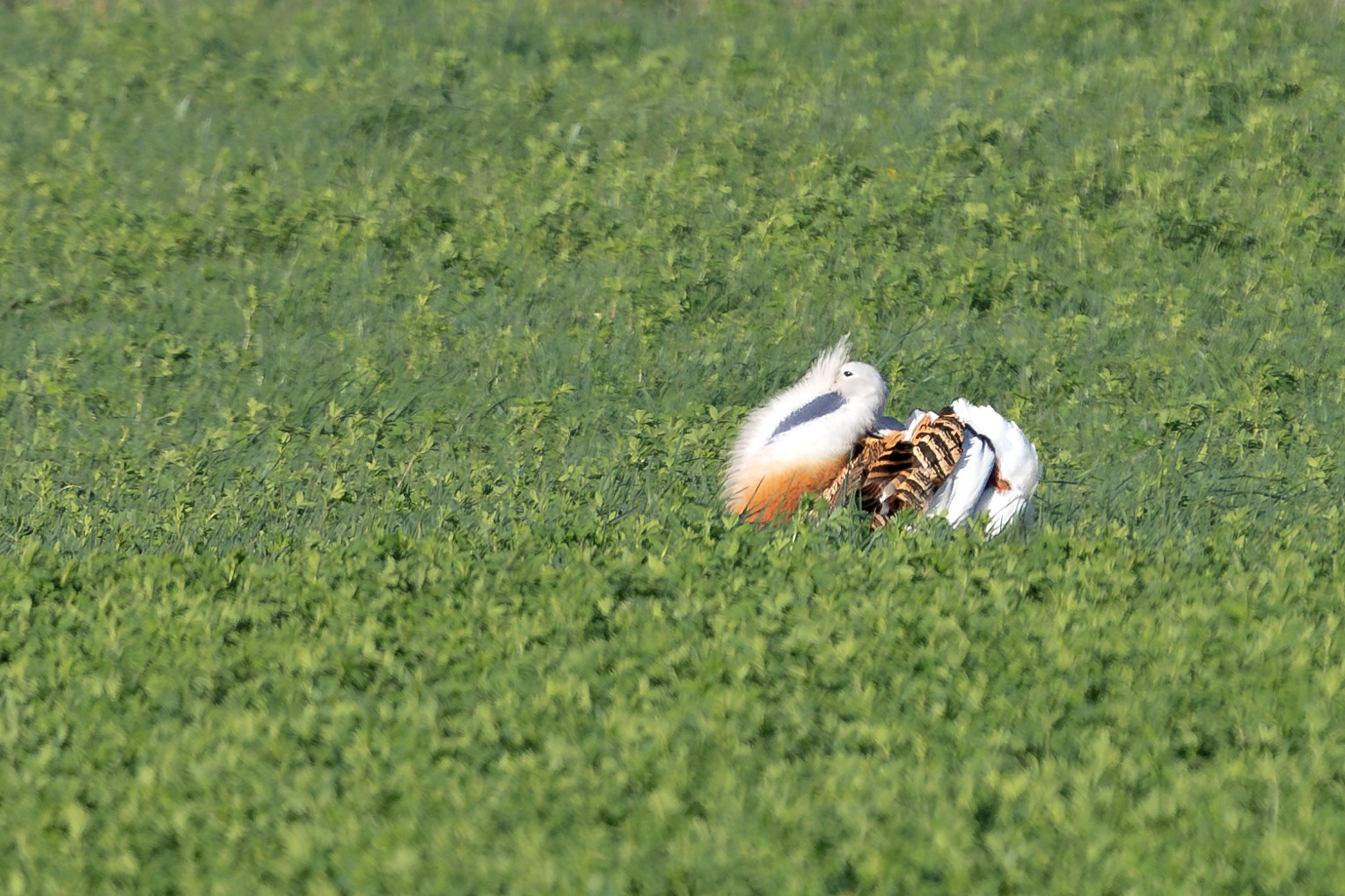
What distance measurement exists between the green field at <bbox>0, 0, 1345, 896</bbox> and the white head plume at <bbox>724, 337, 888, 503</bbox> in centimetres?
28

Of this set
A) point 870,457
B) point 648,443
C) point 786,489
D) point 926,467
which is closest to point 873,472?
point 870,457

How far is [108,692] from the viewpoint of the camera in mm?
5324

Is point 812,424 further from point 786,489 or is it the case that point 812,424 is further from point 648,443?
point 648,443

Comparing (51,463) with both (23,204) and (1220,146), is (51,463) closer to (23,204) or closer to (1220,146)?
(23,204)

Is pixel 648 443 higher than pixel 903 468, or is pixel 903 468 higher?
pixel 903 468

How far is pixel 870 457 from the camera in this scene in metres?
7.09

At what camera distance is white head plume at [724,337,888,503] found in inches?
283

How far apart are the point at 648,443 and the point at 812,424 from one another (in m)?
1.02

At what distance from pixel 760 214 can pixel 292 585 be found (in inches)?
246

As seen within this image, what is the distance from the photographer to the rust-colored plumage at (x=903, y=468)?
6906 millimetres

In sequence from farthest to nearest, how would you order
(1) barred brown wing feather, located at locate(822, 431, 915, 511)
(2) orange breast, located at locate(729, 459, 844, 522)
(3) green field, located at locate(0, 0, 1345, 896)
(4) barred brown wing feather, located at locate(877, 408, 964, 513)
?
(2) orange breast, located at locate(729, 459, 844, 522), (1) barred brown wing feather, located at locate(822, 431, 915, 511), (4) barred brown wing feather, located at locate(877, 408, 964, 513), (3) green field, located at locate(0, 0, 1345, 896)

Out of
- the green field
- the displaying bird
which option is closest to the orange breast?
the displaying bird

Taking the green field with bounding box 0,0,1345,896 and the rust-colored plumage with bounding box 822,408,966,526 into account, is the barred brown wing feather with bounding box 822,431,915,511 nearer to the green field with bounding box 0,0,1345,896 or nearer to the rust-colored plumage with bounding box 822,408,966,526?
the rust-colored plumage with bounding box 822,408,966,526

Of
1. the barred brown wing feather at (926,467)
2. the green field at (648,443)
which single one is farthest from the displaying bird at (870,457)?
the green field at (648,443)
